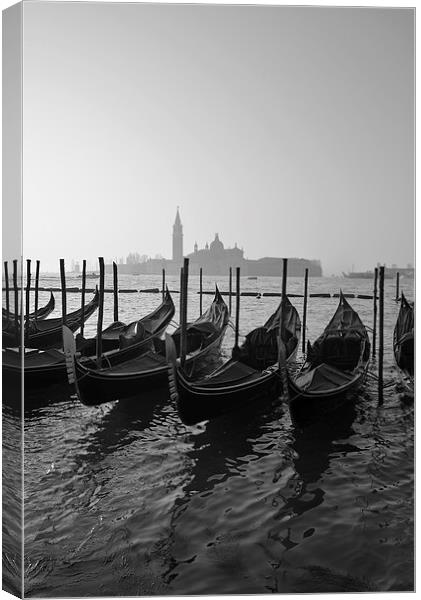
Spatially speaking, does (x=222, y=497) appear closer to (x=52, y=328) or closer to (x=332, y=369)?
(x=332, y=369)

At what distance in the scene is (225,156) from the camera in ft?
10.6

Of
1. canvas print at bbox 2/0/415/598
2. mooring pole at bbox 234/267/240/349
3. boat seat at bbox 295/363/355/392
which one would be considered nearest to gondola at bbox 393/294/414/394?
canvas print at bbox 2/0/415/598

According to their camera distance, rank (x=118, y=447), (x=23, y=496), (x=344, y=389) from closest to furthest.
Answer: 1. (x=23, y=496)
2. (x=118, y=447)
3. (x=344, y=389)

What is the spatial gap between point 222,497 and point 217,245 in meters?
1.25

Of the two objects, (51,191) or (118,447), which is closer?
(51,191)

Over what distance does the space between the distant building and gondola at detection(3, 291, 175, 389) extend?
0.55 feet

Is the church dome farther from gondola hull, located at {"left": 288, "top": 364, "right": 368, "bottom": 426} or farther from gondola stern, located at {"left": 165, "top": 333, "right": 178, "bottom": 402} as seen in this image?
gondola hull, located at {"left": 288, "top": 364, "right": 368, "bottom": 426}

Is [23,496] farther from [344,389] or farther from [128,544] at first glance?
[344,389]

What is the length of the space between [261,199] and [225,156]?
11.3 inches

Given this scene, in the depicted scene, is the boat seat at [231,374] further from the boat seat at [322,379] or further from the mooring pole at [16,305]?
the mooring pole at [16,305]

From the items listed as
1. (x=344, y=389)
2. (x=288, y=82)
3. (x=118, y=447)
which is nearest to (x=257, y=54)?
(x=288, y=82)

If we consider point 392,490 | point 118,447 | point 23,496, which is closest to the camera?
point 23,496

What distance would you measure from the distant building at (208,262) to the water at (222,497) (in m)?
0.06

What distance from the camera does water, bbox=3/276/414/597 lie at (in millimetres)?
2938
